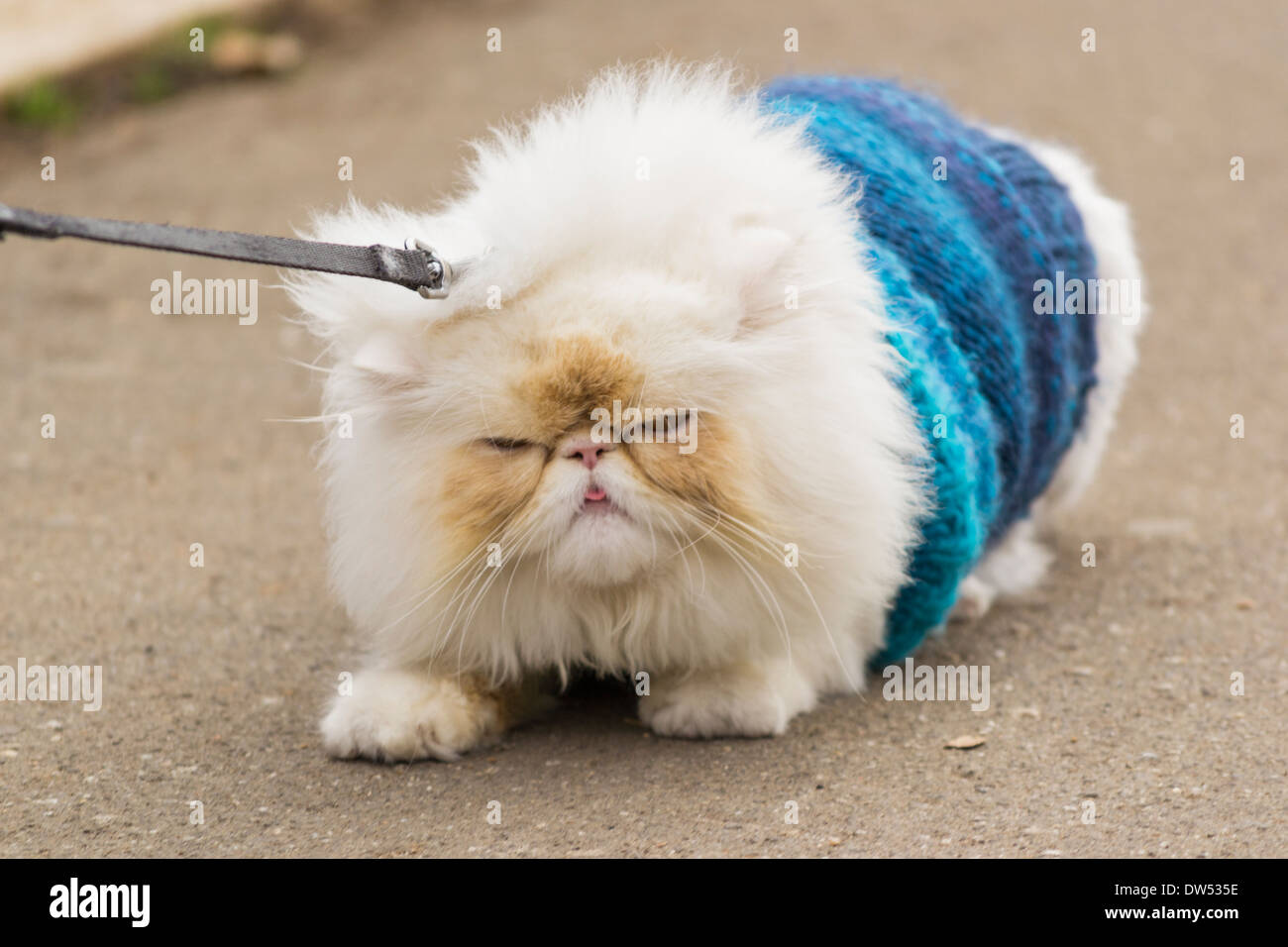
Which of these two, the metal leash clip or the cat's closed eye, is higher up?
the metal leash clip

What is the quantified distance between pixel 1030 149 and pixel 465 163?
5.53 feet

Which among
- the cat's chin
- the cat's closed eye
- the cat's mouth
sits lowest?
the cat's chin

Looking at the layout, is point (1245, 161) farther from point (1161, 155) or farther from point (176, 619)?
point (176, 619)

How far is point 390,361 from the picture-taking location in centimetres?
261

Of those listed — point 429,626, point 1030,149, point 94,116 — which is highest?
point 94,116

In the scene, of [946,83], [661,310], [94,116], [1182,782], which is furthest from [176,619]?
[946,83]

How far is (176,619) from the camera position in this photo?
3.72m

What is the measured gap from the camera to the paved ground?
8.62ft

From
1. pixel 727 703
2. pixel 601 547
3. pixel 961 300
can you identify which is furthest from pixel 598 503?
pixel 961 300

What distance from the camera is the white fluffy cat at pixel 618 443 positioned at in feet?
8.27

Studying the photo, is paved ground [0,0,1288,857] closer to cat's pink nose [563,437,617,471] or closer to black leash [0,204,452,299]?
cat's pink nose [563,437,617,471]

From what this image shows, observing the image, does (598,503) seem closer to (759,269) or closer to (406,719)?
(759,269)

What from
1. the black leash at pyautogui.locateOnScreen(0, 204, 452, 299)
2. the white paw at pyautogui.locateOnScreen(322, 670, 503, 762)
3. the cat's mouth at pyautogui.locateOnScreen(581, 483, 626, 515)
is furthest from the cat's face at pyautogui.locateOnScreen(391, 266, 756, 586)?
the white paw at pyautogui.locateOnScreen(322, 670, 503, 762)

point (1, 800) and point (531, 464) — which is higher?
point (531, 464)
